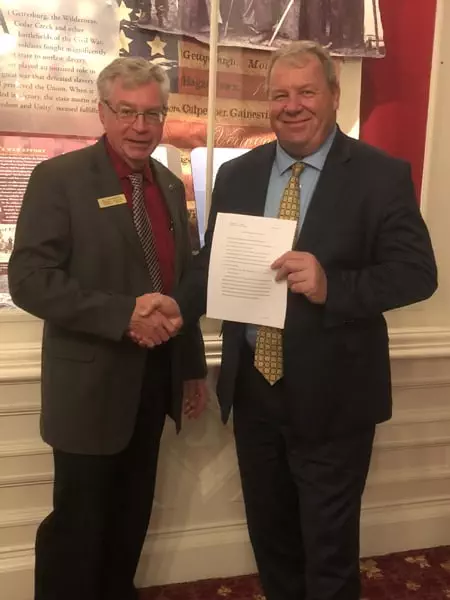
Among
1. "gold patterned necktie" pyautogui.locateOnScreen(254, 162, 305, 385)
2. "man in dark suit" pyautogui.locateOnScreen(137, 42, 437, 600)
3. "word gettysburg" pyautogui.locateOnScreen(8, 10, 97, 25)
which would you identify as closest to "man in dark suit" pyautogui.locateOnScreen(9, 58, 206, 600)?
"man in dark suit" pyautogui.locateOnScreen(137, 42, 437, 600)

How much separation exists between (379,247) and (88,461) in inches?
36.4

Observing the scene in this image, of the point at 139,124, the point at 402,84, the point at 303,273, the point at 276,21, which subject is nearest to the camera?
the point at 303,273

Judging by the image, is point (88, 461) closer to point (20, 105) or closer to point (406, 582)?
point (20, 105)

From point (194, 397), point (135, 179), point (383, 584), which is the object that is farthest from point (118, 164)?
point (383, 584)

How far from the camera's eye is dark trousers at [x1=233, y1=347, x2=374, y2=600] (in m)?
1.76

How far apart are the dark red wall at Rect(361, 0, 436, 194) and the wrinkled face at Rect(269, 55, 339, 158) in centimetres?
71

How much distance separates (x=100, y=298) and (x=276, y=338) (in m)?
0.46

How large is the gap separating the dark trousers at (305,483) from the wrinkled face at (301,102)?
567 mm

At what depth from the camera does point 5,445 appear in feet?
6.84

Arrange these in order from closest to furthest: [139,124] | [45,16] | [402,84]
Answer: [139,124], [45,16], [402,84]

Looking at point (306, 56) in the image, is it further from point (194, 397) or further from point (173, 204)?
point (194, 397)

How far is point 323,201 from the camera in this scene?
64.3 inches

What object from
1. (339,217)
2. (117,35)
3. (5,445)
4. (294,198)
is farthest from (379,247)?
(5,445)

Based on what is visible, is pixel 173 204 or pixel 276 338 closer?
pixel 276 338
